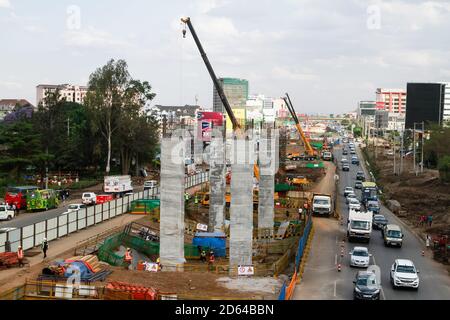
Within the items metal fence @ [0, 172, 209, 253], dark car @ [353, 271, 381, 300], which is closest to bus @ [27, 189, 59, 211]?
metal fence @ [0, 172, 209, 253]

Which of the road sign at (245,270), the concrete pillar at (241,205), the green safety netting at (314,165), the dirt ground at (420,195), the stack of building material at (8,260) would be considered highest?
A: the concrete pillar at (241,205)

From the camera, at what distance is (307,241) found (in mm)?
35375

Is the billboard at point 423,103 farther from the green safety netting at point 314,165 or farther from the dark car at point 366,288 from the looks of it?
the dark car at point 366,288

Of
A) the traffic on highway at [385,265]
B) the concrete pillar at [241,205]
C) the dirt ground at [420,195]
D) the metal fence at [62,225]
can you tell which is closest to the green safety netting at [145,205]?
the metal fence at [62,225]

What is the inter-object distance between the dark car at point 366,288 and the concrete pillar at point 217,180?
1695cm

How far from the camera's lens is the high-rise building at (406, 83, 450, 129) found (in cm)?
13450

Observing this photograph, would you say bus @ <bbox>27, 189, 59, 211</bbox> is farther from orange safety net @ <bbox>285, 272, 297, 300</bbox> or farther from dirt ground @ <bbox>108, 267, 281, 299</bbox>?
orange safety net @ <bbox>285, 272, 297, 300</bbox>

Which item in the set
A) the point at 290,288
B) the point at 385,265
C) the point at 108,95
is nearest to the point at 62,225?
the point at 290,288

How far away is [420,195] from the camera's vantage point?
204 ft

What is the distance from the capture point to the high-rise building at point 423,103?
134m

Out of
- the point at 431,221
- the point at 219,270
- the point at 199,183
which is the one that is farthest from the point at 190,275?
the point at 199,183

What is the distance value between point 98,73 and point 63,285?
155ft

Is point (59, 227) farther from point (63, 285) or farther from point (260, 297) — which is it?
point (260, 297)

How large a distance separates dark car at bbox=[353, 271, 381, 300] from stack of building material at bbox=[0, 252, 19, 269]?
15215 mm
